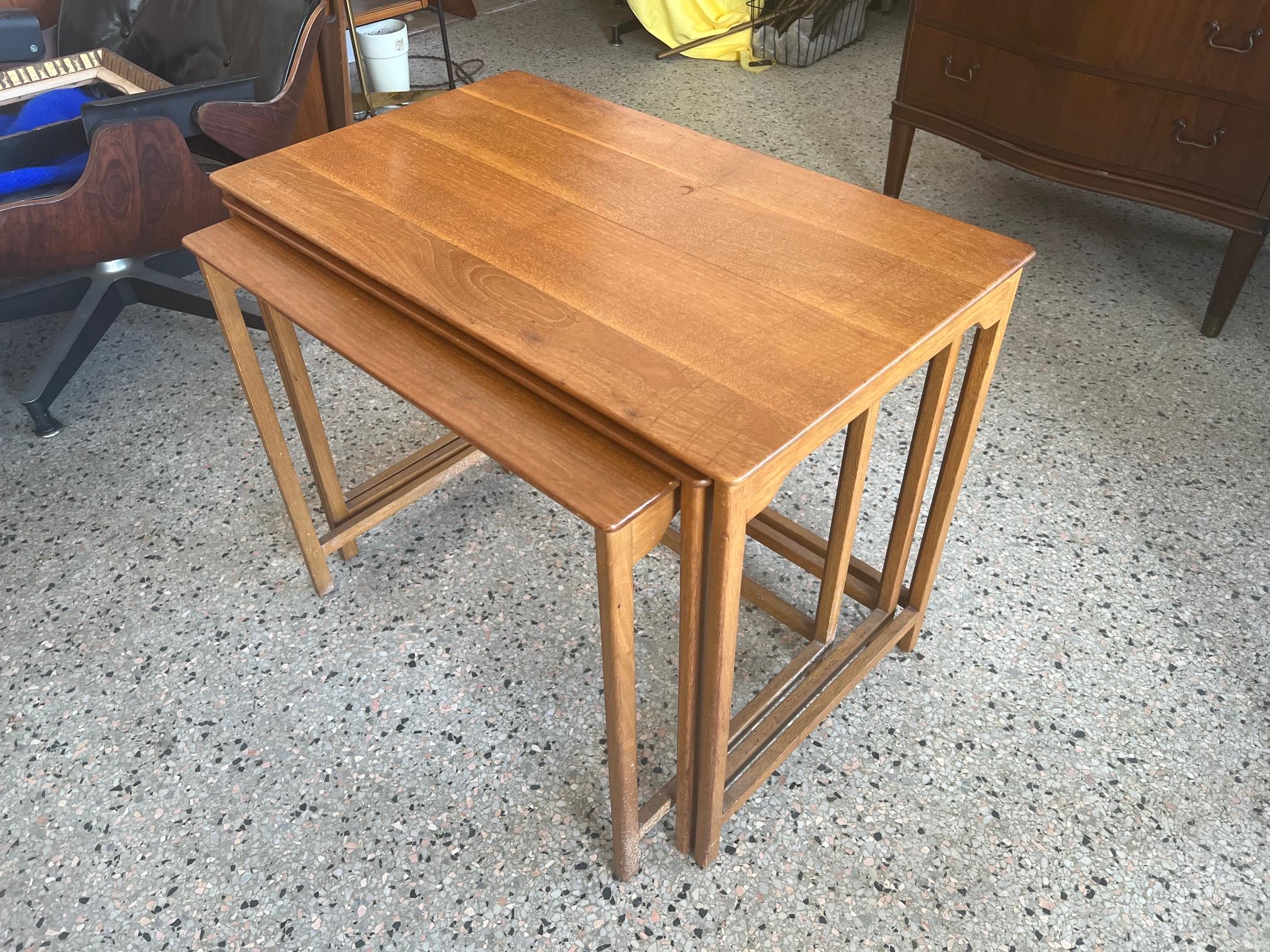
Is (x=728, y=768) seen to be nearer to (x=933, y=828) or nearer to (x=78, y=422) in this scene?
(x=933, y=828)

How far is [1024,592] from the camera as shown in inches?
58.3

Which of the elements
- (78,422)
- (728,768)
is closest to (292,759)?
(728,768)

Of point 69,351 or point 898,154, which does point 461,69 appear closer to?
point 898,154

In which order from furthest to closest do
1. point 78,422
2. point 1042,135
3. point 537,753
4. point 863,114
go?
1. point 863,114
2. point 1042,135
3. point 78,422
4. point 537,753

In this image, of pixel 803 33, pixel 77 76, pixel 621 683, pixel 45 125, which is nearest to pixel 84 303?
pixel 45 125

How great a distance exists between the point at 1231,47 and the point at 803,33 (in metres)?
1.73

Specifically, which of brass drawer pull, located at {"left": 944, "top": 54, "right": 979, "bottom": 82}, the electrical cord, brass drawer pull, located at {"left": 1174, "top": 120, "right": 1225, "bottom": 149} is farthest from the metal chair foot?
brass drawer pull, located at {"left": 1174, "top": 120, "right": 1225, "bottom": 149}

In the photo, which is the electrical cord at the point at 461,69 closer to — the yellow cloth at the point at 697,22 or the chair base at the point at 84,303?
the yellow cloth at the point at 697,22

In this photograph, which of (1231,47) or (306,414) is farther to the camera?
(1231,47)

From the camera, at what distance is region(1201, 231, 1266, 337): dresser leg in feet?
6.24

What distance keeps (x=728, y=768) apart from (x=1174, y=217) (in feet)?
6.87

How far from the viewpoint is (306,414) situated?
136 cm

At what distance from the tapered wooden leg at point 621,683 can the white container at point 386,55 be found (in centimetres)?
251

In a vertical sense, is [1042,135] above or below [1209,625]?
above
